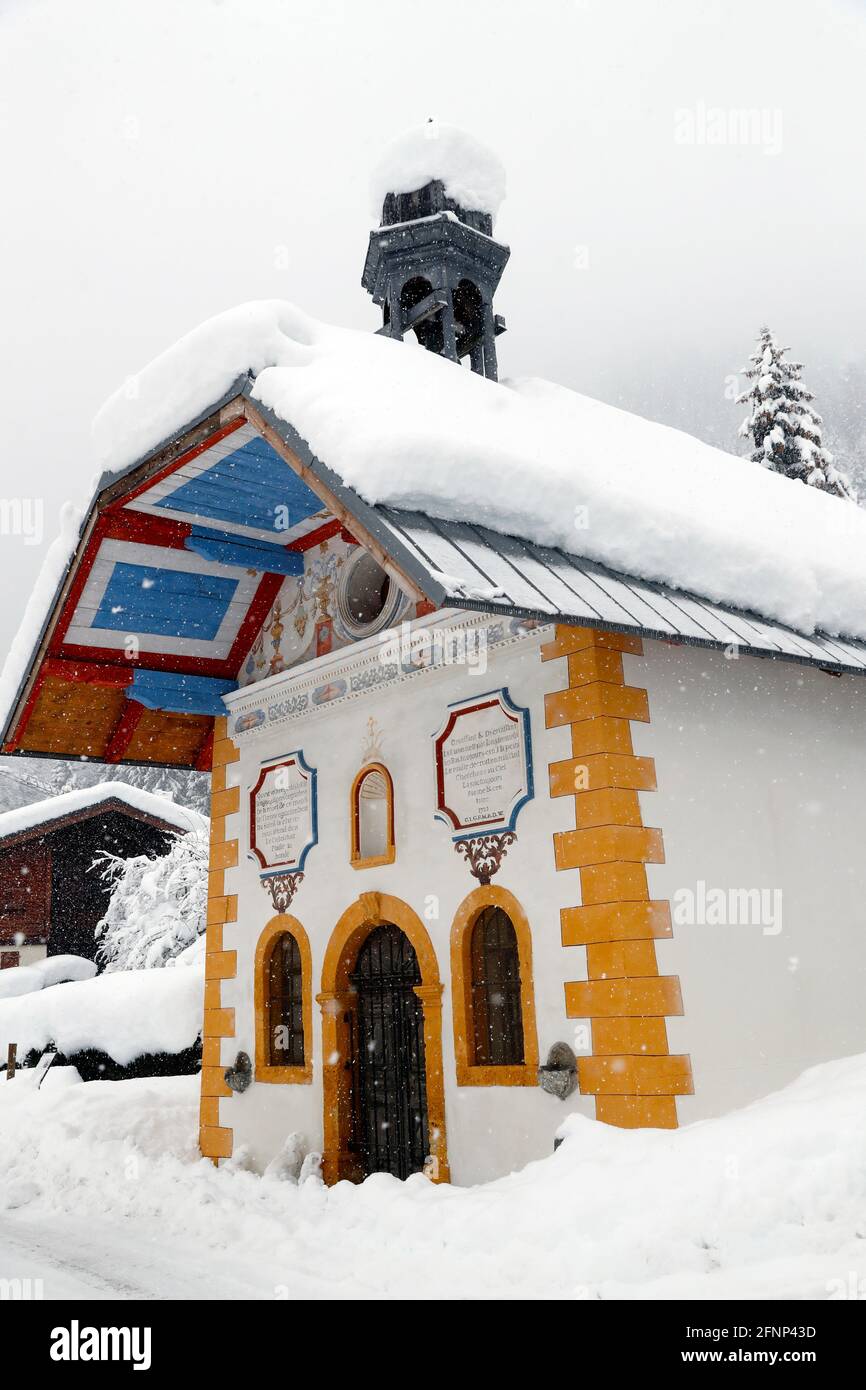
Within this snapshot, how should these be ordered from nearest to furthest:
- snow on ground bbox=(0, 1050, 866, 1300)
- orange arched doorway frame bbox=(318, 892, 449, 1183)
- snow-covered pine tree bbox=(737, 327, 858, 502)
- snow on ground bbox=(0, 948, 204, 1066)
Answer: snow on ground bbox=(0, 1050, 866, 1300) → orange arched doorway frame bbox=(318, 892, 449, 1183) → snow on ground bbox=(0, 948, 204, 1066) → snow-covered pine tree bbox=(737, 327, 858, 502)

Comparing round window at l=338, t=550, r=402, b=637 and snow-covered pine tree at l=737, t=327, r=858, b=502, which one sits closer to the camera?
round window at l=338, t=550, r=402, b=637

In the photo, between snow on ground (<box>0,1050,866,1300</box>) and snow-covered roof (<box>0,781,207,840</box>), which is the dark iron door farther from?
snow-covered roof (<box>0,781,207,840</box>)

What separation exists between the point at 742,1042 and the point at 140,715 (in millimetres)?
6492

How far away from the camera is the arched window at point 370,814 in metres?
8.84

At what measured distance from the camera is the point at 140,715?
11156 millimetres

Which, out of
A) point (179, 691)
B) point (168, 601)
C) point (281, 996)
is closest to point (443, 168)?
point (168, 601)

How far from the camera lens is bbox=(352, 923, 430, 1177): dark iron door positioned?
8.39m

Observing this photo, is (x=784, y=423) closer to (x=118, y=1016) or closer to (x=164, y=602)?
(x=164, y=602)

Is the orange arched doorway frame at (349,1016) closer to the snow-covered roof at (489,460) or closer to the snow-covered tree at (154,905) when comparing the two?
the snow-covered roof at (489,460)

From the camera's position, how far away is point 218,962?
10359mm

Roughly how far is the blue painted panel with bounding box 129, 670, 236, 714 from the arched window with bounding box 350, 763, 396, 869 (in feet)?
7.50

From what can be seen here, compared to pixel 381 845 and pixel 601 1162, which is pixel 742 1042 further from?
pixel 381 845

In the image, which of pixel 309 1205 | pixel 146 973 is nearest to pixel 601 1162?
pixel 309 1205

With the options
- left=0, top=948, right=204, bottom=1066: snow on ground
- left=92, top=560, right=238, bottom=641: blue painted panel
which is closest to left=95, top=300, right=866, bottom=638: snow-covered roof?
left=92, top=560, right=238, bottom=641: blue painted panel
